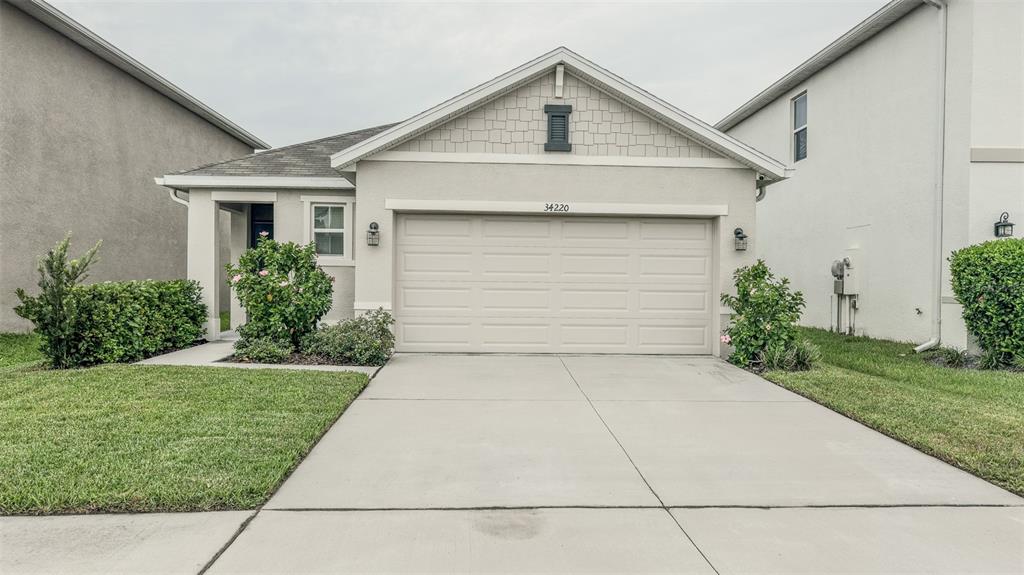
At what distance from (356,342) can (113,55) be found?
31.4ft

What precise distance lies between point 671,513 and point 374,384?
4.22 m

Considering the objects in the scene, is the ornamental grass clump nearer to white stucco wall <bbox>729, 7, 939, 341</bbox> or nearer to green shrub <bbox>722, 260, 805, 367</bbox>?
green shrub <bbox>722, 260, 805, 367</bbox>

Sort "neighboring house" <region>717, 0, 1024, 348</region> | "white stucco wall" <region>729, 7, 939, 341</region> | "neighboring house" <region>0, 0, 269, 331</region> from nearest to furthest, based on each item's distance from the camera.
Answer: "neighboring house" <region>717, 0, 1024, 348</region> → "white stucco wall" <region>729, 7, 939, 341</region> → "neighboring house" <region>0, 0, 269, 331</region>

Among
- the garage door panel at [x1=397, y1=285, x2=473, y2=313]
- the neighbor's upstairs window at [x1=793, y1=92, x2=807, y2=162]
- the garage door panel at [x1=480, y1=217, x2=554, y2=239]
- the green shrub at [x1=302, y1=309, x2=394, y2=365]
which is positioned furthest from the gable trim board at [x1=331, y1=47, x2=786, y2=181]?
the neighbor's upstairs window at [x1=793, y1=92, x2=807, y2=162]

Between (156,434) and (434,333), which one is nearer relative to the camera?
(156,434)

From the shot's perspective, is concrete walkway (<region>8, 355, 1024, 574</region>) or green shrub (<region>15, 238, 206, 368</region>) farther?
green shrub (<region>15, 238, 206, 368</region>)

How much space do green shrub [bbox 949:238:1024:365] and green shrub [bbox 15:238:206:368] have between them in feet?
38.6

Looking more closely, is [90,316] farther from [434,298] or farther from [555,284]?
[555,284]

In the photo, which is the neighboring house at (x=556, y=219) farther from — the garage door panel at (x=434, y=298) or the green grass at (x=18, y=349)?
the green grass at (x=18, y=349)

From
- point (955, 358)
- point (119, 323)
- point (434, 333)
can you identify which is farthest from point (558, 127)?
point (119, 323)

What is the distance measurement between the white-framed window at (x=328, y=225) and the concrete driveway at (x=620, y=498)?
16.1 ft

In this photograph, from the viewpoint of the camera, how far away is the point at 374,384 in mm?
6641

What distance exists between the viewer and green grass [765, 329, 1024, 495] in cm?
427

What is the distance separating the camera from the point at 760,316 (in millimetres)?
8023
